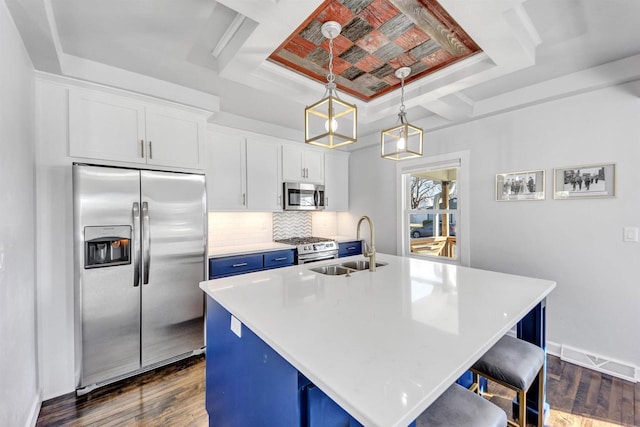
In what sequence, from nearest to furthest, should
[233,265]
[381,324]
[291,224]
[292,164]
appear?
[381,324]
[233,265]
[292,164]
[291,224]

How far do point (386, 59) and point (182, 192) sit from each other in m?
2.06

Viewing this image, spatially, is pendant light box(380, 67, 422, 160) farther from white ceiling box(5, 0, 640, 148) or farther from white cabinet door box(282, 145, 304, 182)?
white cabinet door box(282, 145, 304, 182)

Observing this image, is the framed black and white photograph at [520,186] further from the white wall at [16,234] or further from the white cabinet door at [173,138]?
the white wall at [16,234]

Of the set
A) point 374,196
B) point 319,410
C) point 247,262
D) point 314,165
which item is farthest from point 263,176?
point 319,410

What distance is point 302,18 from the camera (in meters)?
1.48

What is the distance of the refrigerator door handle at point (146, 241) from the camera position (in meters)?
2.33

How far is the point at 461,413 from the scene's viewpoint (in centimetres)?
102

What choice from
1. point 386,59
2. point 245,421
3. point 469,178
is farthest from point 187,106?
point 469,178

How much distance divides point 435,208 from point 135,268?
3351 millimetres

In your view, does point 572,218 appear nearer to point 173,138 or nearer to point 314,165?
Result: point 314,165

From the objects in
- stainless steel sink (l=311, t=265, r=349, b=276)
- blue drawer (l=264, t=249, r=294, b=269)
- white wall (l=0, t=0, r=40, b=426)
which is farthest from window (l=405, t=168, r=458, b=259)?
white wall (l=0, t=0, r=40, b=426)

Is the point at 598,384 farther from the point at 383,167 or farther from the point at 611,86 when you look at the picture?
the point at 383,167

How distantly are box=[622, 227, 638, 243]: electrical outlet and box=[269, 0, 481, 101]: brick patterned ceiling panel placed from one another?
191 cm

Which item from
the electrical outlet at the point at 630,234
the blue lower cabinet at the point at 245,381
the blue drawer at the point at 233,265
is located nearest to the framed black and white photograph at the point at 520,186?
the electrical outlet at the point at 630,234
